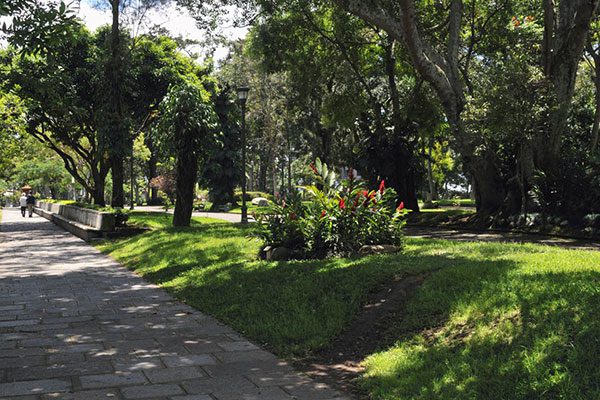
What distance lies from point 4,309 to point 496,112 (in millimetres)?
14188

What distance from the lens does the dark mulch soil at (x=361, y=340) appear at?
5083 mm

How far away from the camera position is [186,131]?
1655cm

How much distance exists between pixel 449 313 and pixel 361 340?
3.09ft

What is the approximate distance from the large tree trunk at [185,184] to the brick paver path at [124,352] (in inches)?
297

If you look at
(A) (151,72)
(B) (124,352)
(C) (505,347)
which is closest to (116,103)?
(A) (151,72)

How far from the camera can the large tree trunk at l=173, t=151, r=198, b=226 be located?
16797mm

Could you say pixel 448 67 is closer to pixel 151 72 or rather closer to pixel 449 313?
pixel 449 313

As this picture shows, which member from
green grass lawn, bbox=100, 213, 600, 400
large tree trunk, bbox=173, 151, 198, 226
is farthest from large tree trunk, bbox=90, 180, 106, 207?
green grass lawn, bbox=100, 213, 600, 400

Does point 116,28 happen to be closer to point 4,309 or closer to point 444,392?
point 4,309

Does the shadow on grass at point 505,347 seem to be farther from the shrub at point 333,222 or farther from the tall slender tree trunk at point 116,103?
the tall slender tree trunk at point 116,103

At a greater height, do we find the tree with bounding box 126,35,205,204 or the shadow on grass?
the tree with bounding box 126,35,205,204

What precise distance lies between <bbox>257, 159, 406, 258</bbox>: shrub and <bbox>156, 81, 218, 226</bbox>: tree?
6.83 metres

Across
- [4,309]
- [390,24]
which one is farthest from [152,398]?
[390,24]

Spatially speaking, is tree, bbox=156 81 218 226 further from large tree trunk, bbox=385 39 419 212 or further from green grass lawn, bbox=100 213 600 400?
large tree trunk, bbox=385 39 419 212
